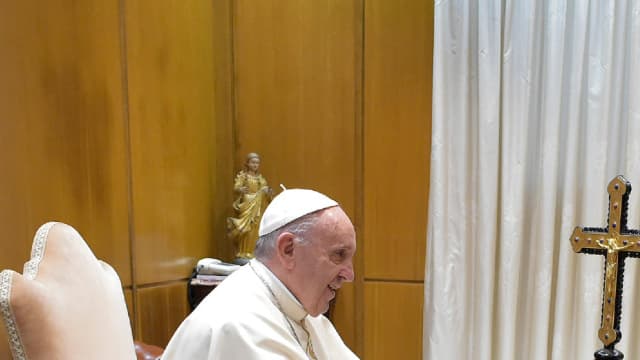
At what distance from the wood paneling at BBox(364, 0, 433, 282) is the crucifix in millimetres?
1420

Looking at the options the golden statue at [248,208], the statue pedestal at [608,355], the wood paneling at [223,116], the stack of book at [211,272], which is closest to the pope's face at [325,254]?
the statue pedestal at [608,355]

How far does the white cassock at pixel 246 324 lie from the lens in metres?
1.54

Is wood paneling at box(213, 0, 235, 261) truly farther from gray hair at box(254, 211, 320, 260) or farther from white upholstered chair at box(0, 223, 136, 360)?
gray hair at box(254, 211, 320, 260)

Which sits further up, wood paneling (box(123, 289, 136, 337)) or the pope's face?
the pope's face

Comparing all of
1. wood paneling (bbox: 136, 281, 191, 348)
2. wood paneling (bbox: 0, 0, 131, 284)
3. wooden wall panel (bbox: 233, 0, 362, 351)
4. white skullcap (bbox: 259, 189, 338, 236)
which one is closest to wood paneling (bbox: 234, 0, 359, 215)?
wooden wall panel (bbox: 233, 0, 362, 351)

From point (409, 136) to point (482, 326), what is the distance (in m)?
1.31

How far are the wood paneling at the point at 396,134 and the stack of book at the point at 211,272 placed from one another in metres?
0.96

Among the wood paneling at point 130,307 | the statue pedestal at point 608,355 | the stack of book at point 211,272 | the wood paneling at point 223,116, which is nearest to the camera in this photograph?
the statue pedestal at point 608,355

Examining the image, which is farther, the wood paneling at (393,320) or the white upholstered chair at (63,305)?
the wood paneling at (393,320)

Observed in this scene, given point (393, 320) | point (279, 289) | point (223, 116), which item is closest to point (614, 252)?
point (279, 289)

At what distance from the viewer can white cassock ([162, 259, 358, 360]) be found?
1.54 m

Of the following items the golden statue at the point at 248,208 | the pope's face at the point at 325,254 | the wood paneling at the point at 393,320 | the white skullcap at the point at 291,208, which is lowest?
the wood paneling at the point at 393,320

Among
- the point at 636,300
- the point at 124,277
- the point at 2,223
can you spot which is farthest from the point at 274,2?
the point at 636,300

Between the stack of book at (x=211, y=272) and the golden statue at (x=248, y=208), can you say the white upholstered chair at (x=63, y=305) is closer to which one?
the stack of book at (x=211, y=272)
